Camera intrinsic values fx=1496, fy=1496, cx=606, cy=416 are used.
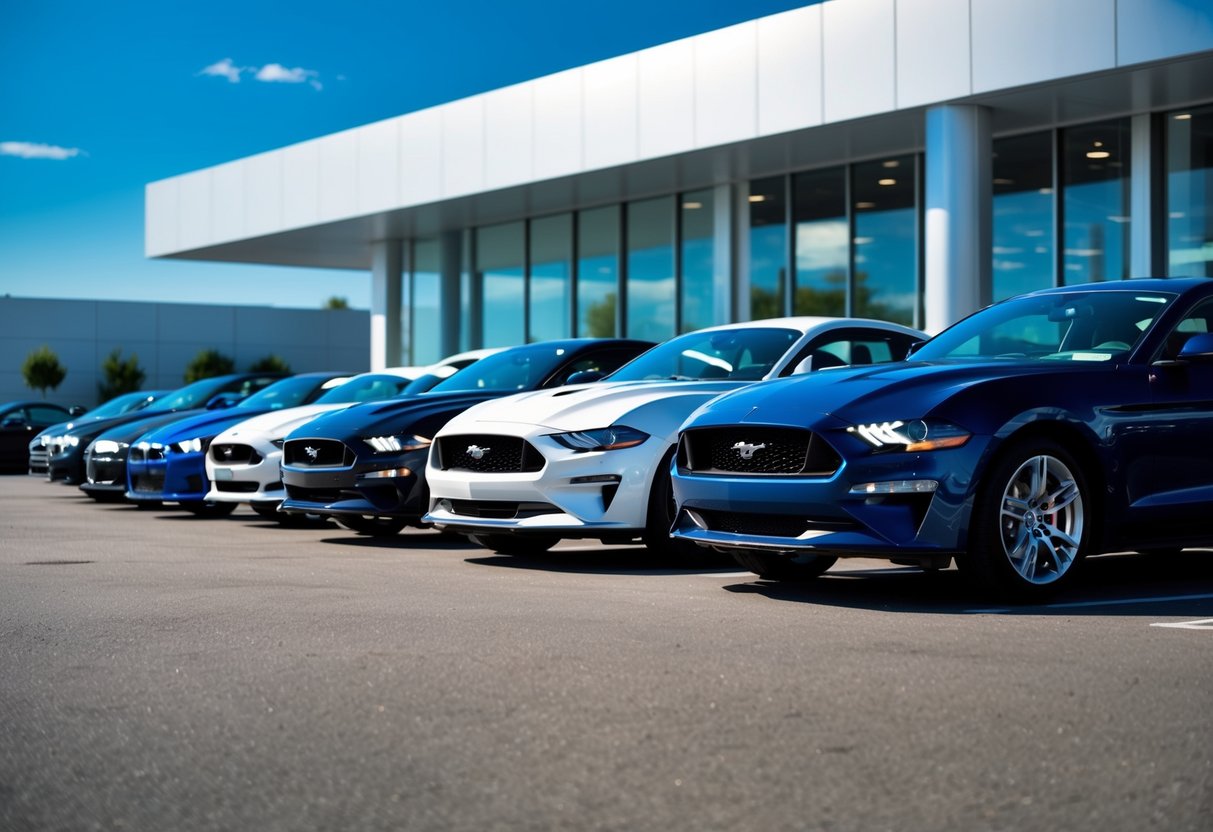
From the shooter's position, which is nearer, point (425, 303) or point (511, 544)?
point (511, 544)

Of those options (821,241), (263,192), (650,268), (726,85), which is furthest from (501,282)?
(726,85)

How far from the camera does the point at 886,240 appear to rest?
22844 mm

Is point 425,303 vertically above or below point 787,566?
above

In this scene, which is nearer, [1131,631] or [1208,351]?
[1131,631]

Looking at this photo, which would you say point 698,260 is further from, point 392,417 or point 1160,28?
point 392,417

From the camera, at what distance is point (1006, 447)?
6840 mm

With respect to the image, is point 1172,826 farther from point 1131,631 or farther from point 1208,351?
point 1208,351

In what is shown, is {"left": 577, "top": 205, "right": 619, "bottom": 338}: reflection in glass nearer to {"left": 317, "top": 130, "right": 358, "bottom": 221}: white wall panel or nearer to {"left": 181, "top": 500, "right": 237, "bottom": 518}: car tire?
{"left": 317, "top": 130, "right": 358, "bottom": 221}: white wall panel

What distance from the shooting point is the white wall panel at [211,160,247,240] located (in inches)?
1273

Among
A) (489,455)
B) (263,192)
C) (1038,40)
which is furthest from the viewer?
(263,192)

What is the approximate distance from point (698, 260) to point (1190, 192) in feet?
29.9

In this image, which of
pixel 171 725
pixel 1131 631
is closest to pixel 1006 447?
pixel 1131 631

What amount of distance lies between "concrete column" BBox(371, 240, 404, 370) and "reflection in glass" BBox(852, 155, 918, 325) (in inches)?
513

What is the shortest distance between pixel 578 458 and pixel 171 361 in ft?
182
